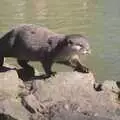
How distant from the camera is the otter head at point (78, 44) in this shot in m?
8.59

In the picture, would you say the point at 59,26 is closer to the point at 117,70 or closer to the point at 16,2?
the point at 117,70

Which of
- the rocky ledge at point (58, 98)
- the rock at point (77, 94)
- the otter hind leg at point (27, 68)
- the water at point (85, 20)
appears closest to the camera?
the rocky ledge at point (58, 98)

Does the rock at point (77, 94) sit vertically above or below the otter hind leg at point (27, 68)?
above

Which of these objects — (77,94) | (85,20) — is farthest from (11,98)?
(85,20)

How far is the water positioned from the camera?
40.3ft

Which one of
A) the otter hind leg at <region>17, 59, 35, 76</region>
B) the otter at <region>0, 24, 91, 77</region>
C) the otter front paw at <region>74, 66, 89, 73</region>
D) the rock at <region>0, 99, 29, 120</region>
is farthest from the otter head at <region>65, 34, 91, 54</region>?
the rock at <region>0, 99, 29, 120</region>

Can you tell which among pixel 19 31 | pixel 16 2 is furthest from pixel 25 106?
pixel 16 2

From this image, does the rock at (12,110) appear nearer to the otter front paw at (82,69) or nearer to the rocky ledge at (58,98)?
the rocky ledge at (58,98)

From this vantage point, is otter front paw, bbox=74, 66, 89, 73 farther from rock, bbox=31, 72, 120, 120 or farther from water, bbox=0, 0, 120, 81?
water, bbox=0, 0, 120, 81

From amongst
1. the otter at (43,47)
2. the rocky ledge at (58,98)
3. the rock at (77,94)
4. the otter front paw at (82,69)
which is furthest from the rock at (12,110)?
the otter front paw at (82,69)

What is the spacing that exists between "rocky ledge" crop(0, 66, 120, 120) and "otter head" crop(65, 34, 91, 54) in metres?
0.43

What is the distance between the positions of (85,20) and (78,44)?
9975 mm

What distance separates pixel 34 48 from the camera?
352 inches

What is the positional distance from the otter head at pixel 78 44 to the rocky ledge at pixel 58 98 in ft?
1.42
